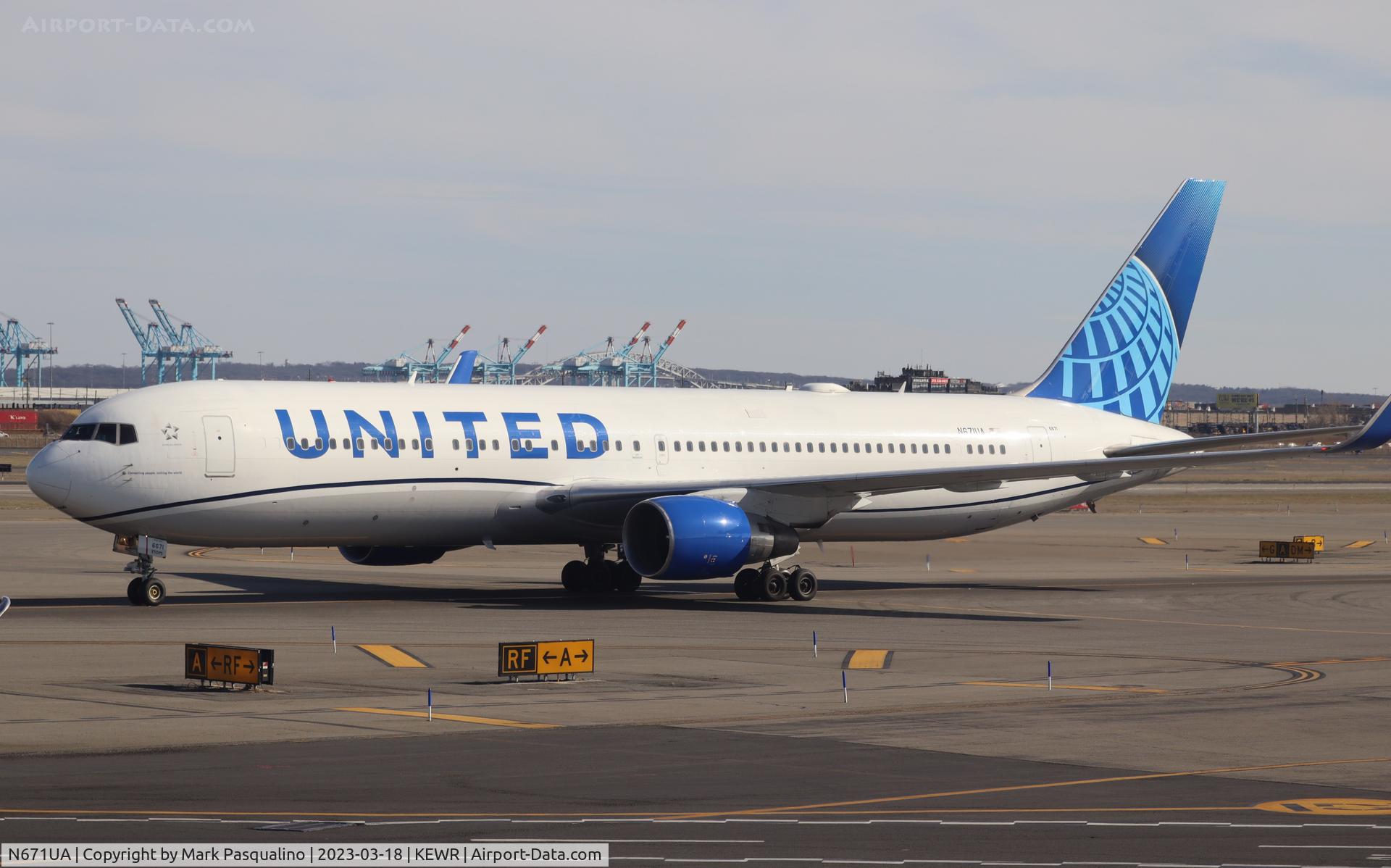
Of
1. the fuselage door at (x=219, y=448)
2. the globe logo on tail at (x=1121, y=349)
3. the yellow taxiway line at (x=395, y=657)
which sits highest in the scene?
the globe logo on tail at (x=1121, y=349)

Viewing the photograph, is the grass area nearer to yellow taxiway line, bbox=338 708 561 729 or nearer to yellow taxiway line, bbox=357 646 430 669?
yellow taxiway line, bbox=357 646 430 669

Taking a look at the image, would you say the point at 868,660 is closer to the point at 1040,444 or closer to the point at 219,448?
the point at 219,448

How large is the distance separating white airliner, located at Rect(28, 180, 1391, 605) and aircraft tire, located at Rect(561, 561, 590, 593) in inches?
2.1

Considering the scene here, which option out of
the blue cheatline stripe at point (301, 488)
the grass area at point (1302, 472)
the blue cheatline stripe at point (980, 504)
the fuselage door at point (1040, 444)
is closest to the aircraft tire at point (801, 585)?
the blue cheatline stripe at point (980, 504)

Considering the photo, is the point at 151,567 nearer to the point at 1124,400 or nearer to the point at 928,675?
the point at 928,675

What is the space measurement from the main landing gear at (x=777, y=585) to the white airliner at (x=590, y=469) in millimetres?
52

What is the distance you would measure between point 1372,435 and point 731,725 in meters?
21.6

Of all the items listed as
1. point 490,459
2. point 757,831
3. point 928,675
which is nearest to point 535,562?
point 490,459

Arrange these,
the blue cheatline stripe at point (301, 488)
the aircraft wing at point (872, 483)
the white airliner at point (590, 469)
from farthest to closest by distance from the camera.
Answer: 1. the aircraft wing at point (872, 483)
2. the white airliner at point (590, 469)
3. the blue cheatline stripe at point (301, 488)

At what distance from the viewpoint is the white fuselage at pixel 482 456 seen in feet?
120

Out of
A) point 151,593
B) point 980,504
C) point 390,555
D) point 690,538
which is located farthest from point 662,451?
point 151,593

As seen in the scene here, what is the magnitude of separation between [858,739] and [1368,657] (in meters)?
14.1

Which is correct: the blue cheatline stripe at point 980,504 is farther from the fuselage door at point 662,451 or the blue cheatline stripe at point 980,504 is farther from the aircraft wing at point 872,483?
the fuselage door at point 662,451

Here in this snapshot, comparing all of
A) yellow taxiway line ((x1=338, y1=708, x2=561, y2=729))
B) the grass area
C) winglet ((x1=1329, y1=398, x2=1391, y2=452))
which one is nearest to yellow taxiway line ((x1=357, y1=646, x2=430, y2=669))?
yellow taxiway line ((x1=338, y1=708, x2=561, y2=729))
